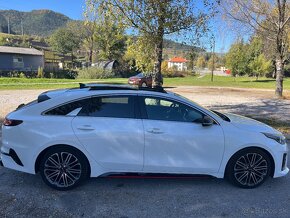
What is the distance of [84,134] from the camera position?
423cm

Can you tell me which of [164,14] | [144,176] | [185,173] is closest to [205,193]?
[185,173]

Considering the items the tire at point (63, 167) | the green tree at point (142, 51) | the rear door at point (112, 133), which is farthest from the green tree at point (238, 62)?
the tire at point (63, 167)

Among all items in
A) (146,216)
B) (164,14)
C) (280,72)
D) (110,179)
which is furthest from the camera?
(280,72)

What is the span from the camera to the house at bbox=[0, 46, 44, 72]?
135 feet

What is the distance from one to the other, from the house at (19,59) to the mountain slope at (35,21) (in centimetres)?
11175

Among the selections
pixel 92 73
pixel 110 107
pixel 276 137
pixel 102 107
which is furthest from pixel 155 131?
pixel 92 73

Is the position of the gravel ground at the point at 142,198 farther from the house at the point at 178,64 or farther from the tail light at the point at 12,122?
the house at the point at 178,64

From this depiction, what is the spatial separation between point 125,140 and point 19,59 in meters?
43.4

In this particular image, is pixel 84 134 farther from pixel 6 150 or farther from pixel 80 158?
pixel 6 150

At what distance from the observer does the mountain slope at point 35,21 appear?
151250 mm

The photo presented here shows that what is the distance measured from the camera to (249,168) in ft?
14.9

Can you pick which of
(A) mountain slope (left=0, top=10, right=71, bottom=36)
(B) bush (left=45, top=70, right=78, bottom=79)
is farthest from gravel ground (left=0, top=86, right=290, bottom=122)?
(A) mountain slope (left=0, top=10, right=71, bottom=36)

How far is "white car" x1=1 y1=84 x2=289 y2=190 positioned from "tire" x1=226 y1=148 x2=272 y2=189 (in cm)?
1

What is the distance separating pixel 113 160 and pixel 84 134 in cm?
56
